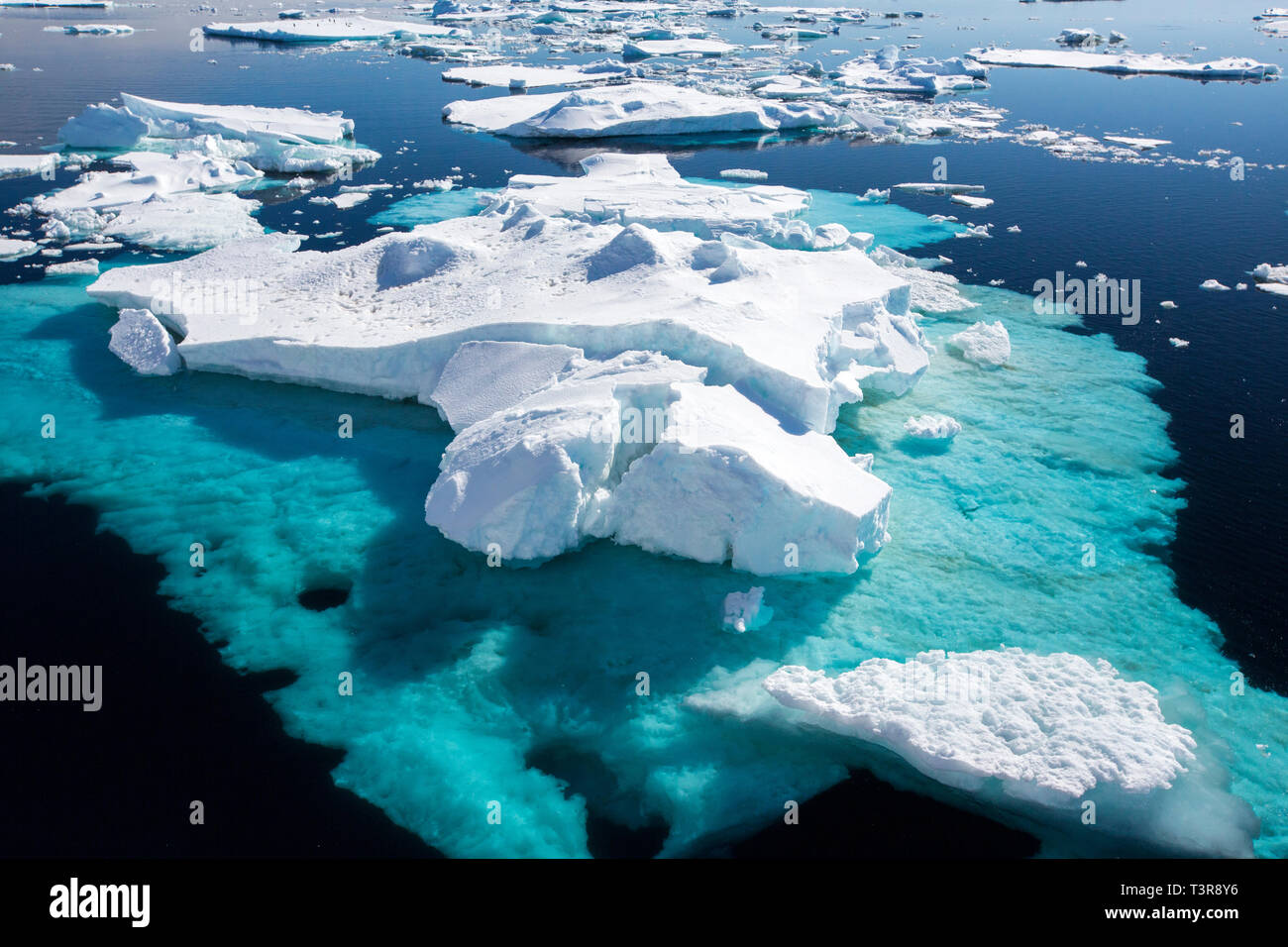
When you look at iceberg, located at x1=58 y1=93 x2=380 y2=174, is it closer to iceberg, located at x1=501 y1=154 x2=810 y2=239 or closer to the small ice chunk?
iceberg, located at x1=501 y1=154 x2=810 y2=239

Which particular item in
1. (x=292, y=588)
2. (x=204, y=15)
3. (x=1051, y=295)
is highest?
(x=204, y=15)

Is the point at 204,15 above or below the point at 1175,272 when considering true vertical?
above

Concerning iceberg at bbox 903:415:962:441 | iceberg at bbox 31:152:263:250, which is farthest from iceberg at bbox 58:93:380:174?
iceberg at bbox 903:415:962:441

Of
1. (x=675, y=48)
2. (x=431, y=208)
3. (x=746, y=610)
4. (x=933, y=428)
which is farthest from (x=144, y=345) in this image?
(x=675, y=48)

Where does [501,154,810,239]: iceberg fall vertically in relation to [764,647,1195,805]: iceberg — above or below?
above

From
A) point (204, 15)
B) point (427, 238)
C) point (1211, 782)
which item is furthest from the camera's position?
point (204, 15)
